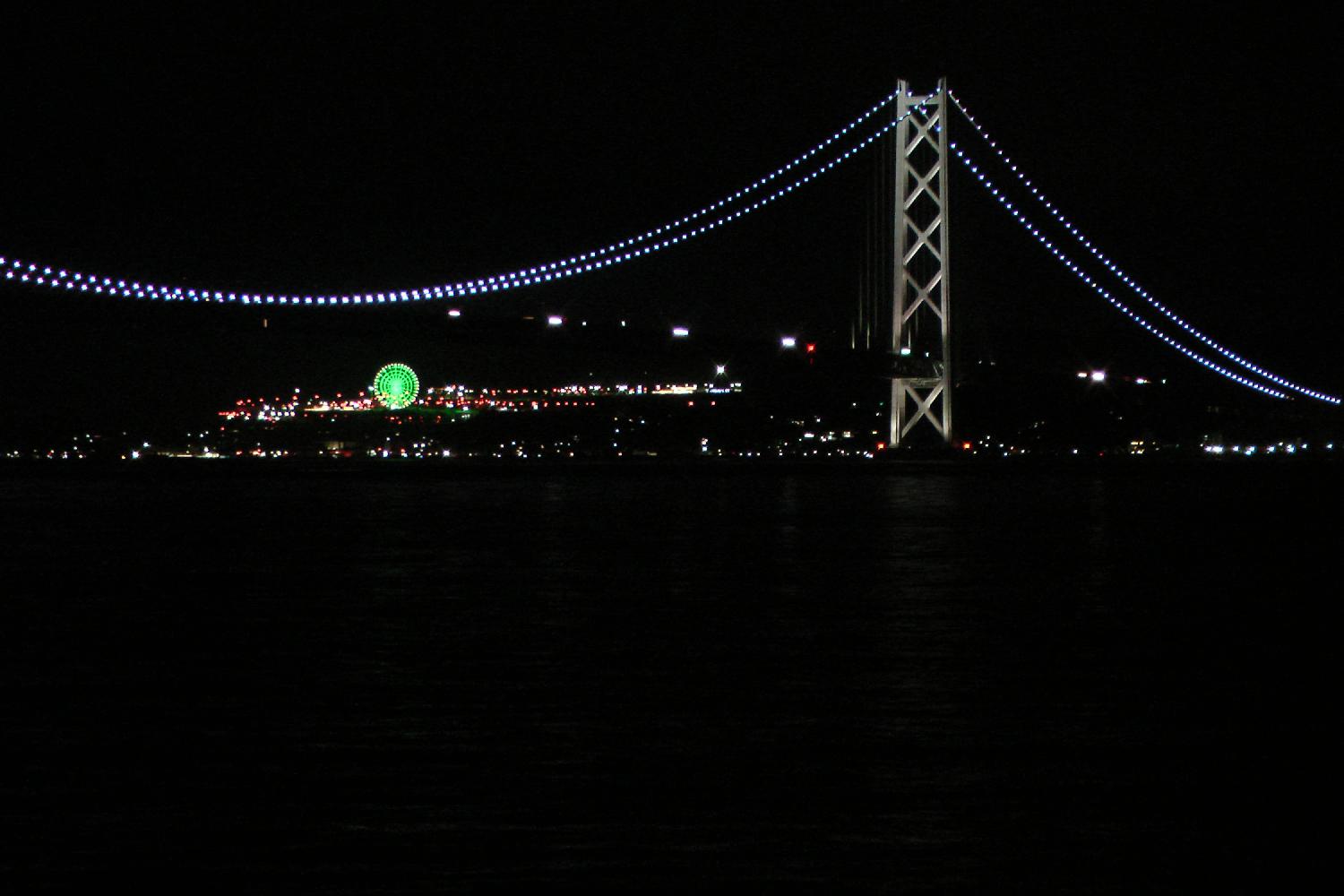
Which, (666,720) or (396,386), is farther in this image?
(396,386)

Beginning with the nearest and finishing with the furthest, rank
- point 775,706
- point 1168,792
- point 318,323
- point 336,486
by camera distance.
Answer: point 1168,792 → point 775,706 → point 336,486 → point 318,323

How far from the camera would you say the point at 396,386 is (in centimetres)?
7750

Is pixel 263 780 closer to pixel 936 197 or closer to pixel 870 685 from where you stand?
pixel 870 685

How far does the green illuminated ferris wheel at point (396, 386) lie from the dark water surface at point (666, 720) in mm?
63223

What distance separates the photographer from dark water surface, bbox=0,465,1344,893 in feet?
12.4

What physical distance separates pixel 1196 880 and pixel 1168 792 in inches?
31.5

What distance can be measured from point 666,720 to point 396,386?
2872 inches

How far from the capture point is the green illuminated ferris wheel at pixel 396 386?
75.8 meters

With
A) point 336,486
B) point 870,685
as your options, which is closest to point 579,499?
point 336,486

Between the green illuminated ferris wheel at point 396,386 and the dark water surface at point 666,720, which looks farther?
the green illuminated ferris wheel at point 396,386

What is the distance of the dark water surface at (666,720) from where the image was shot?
12.4ft

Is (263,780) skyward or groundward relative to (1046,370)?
groundward

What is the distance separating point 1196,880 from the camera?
11.8 ft

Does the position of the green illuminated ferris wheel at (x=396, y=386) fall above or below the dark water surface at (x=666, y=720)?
above
